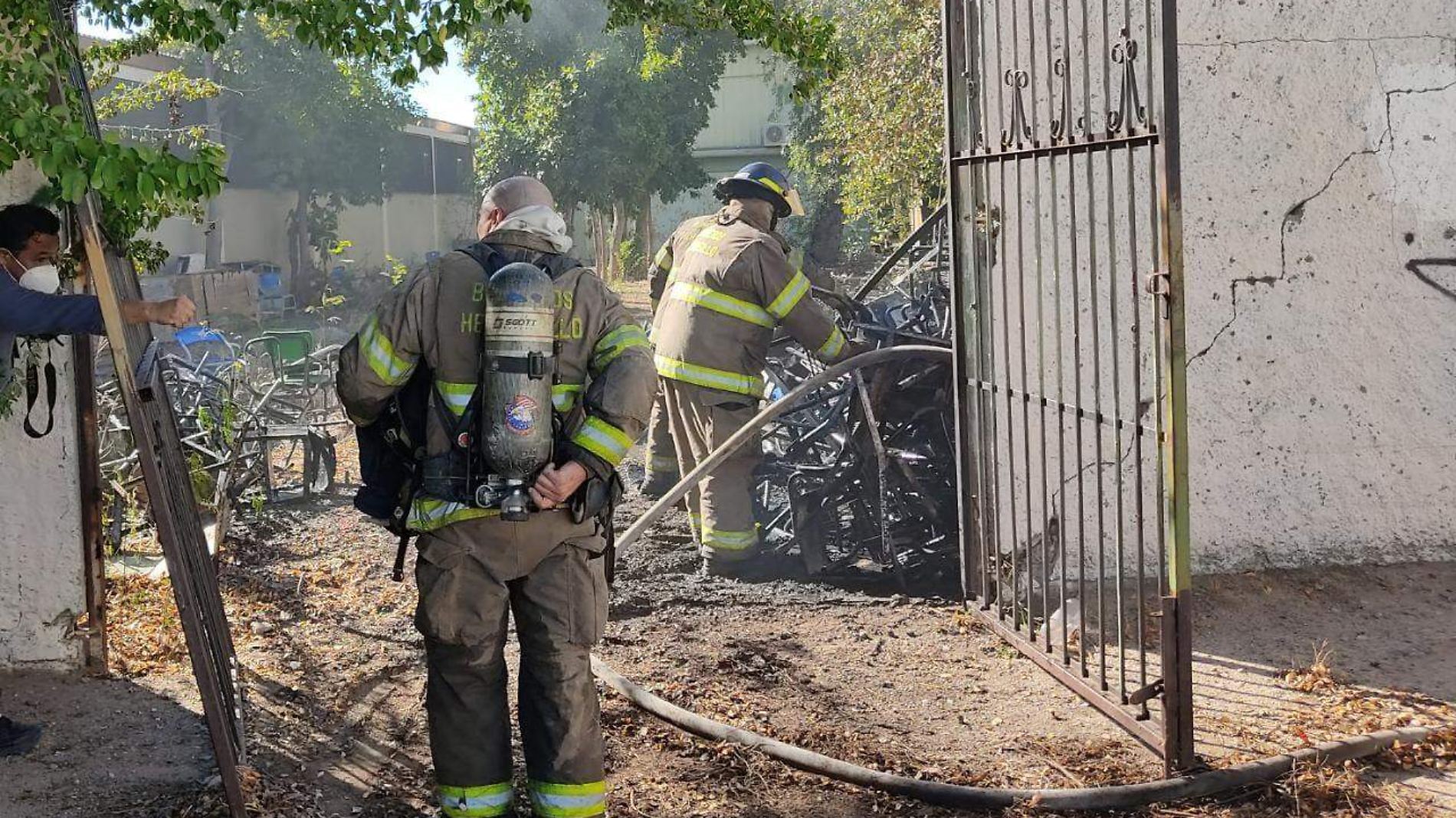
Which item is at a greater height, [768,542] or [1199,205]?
[1199,205]

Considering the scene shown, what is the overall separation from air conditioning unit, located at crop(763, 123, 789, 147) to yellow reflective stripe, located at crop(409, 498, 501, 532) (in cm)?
3676

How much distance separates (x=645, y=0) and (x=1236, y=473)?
3.24 metres

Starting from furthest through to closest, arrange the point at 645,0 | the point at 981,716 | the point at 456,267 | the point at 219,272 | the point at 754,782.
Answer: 1. the point at 219,272
2. the point at 645,0
3. the point at 981,716
4. the point at 754,782
5. the point at 456,267

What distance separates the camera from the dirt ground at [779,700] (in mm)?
4027

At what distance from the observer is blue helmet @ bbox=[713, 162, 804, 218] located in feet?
22.8

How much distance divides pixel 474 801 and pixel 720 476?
3.26 meters

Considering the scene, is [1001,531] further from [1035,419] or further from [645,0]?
[645,0]

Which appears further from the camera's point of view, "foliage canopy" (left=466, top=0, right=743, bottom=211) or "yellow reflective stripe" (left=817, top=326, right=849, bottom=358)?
"foliage canopy" (left=466, top=0, right=743, bottom=211)

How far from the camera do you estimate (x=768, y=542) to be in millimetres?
7203

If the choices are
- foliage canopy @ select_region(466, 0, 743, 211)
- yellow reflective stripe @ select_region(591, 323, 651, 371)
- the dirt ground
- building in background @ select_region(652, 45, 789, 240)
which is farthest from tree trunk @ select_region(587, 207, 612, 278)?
yellow reflective stripe @ select_region(591, 323, 651, 371)

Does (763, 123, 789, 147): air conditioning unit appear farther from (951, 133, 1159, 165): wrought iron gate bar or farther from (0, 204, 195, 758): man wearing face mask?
(0, 204, 195, 758): man wearing face mask

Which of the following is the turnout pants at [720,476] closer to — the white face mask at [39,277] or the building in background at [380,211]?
the white face mask at [39,277]

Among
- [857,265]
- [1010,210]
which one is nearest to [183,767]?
[1010,210]

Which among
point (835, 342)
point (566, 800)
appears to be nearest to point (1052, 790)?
point (566, 800)
